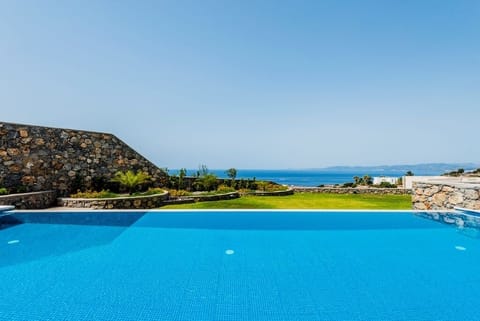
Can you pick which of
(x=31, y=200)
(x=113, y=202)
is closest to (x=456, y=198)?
(x=113, y=202)

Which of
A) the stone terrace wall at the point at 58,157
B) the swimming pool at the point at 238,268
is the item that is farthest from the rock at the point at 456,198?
the stone terrace wall at the point at 58,157

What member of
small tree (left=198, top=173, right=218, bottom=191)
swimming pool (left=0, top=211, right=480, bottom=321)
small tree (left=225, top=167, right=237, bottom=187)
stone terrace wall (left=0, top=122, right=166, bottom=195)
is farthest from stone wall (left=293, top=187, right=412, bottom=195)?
stone terrace wall (left=0, top=122, right=166, bottom=195)

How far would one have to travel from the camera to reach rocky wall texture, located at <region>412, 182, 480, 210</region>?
7645mm

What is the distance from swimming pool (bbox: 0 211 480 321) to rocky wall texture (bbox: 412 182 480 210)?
648mm

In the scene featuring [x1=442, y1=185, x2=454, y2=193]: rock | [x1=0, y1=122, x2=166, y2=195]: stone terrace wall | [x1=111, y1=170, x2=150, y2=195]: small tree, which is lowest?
[x1=442, y1=185, x2=454, y2=193]: rock

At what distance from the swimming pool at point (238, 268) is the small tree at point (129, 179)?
350 cm

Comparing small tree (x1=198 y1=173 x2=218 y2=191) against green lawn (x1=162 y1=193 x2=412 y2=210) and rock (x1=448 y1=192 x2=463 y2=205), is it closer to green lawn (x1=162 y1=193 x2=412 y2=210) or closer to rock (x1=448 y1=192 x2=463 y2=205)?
green lawn (x1=162 y1=193 x2=412 y2=210)

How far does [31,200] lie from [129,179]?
3.23m

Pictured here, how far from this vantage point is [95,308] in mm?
3010

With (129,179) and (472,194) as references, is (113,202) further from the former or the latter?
(472,194)

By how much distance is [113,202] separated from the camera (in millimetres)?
8969

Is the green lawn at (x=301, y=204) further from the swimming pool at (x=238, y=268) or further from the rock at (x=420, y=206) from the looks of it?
the swimming pool at (x=238, y=268)

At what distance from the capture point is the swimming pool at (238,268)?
9.85ft

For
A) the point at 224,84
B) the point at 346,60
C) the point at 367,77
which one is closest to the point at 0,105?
the point at 224,84
